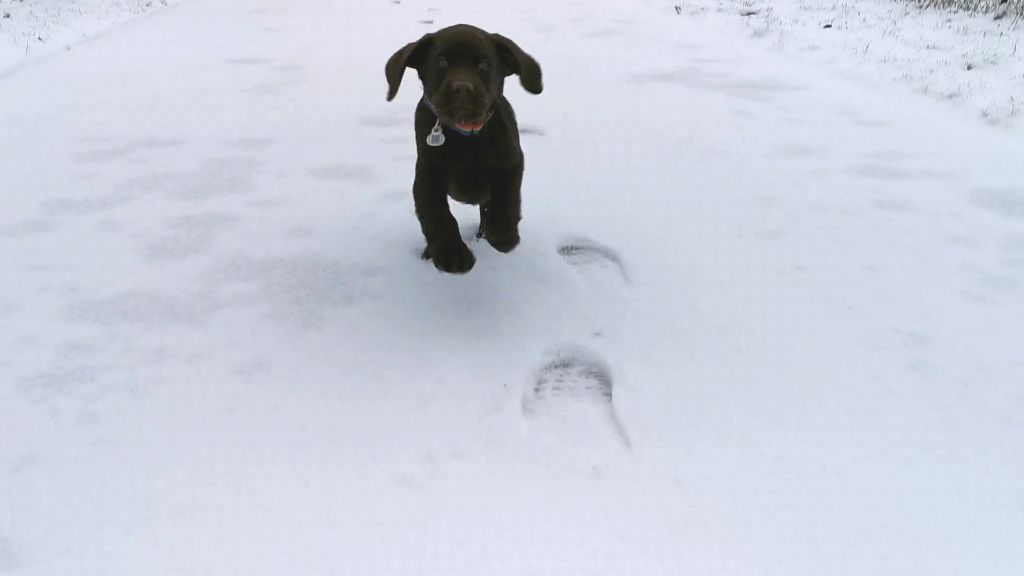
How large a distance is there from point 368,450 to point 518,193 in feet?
3.25

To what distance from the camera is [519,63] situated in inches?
86.0

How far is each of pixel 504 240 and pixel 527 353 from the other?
1.44 ft

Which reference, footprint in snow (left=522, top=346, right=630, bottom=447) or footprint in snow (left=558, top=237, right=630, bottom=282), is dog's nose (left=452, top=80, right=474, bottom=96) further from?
footprint in snow (left=558, top=237, right=630, bottom=282)

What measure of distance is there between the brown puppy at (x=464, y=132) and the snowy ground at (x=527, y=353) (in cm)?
29

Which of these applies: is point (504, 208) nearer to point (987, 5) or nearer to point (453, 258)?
point (453, 258)

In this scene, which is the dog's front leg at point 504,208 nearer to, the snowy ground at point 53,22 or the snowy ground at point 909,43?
the snowy ground at point 909,43

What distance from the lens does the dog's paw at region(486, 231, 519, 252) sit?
7.82ft

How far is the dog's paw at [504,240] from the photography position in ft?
7.82

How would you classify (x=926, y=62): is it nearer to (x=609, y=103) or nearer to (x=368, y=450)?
(x=609, y=103)

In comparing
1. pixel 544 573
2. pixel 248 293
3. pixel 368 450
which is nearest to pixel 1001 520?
Result: pixel 544 573

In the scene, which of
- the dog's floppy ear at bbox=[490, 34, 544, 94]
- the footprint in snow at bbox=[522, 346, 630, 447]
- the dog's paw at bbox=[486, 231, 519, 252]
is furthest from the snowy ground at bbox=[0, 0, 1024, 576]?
the dog's floppy ear at bbox=[490, 34, 544, 94]

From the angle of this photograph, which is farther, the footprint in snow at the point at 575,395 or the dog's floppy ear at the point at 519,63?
the dog's floppy ear at the point at 519,63

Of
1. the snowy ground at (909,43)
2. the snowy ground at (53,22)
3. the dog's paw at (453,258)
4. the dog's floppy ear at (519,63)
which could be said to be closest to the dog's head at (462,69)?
the dog's floppy ear at (519,63)

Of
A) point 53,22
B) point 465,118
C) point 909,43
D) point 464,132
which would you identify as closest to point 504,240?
point 464,132
